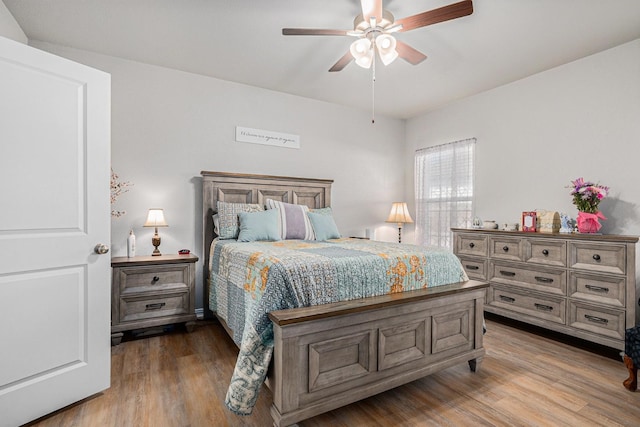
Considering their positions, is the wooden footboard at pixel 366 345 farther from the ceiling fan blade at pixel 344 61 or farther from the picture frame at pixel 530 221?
the ceiling fan blade at pixel 344 61

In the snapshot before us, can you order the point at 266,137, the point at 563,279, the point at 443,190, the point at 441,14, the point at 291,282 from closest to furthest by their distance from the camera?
the point at 291,282 → the point at 441,14 → the point at 563,279 → the point at 266,137 → the point at 443,190

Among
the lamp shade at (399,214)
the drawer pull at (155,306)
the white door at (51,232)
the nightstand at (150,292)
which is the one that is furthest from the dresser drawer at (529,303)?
the white door at (51,232)

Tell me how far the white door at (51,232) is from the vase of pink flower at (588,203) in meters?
3.80

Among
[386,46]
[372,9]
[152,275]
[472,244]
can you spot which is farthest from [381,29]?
[152,275]

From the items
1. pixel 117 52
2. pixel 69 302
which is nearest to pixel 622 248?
pixel 69 302

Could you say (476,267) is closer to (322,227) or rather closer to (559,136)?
(559,136)

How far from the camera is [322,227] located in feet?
11.2

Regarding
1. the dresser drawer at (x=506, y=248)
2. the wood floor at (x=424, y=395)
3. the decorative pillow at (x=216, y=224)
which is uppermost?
the decorative pillow at (x=216, y=224)

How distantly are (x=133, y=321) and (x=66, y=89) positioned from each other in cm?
193

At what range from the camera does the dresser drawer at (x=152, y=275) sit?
2.79 metres

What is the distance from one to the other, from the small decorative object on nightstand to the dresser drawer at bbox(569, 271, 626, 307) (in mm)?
2154

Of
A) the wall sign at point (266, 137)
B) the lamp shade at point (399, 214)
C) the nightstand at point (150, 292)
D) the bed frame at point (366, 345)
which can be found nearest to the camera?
the bed frame at point (366, 345)

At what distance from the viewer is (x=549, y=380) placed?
219cm

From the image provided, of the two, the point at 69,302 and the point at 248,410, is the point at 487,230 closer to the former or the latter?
the point at 248,410
